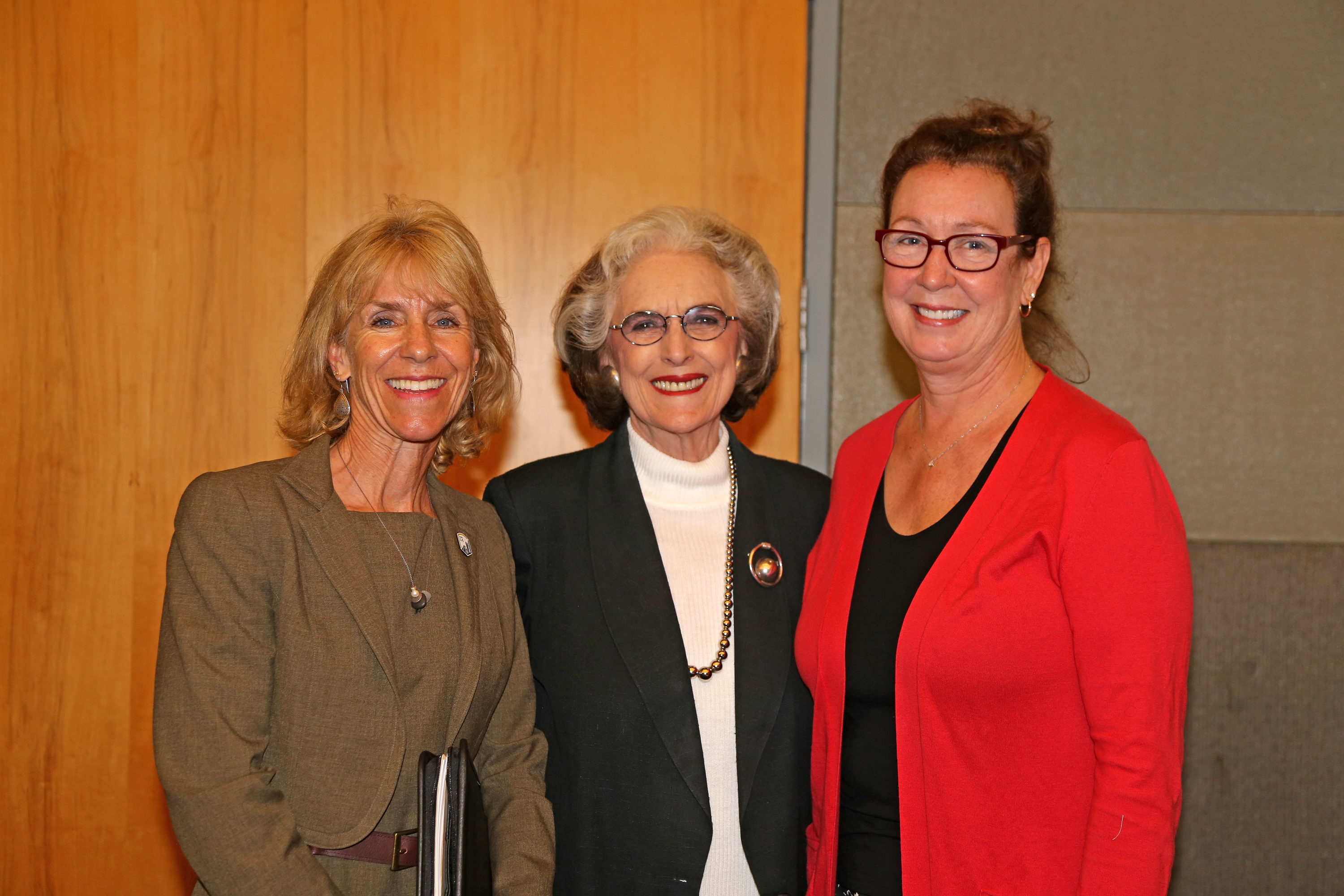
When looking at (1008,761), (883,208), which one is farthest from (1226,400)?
(1008,761)

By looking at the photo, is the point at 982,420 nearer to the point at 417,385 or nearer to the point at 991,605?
the point at 991,605

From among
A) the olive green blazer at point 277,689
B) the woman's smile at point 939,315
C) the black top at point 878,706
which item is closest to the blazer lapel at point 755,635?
the black top at point 878,706

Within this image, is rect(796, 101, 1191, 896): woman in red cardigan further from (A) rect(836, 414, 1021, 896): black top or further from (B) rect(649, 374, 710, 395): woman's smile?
(B) rect(649, 374, 710, 395): woman's smile

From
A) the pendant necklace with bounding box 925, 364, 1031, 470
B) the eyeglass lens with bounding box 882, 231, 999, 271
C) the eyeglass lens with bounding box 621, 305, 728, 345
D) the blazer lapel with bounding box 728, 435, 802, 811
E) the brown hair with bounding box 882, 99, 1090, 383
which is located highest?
the brown hair with bounding box 882, 99, 1090, 383

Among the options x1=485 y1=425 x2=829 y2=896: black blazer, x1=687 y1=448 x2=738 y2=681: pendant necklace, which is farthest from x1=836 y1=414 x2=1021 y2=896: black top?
x1=687 y1=448 x2=738 y2=681: pendant necklace

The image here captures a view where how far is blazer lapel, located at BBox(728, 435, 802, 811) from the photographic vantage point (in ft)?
6.29

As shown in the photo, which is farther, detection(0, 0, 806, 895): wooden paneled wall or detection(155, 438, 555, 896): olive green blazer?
detection(0, 0, 806, 895): wooden paneled wall

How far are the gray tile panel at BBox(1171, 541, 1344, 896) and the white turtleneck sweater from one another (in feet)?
5.97

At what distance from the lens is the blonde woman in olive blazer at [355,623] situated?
1.48m

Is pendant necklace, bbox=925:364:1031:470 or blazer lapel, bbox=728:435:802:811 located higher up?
pendant necklace, bbox=925:364:1031:470

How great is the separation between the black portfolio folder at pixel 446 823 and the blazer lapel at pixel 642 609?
504mm

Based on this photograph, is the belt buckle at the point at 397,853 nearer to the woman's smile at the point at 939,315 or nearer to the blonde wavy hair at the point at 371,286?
the blonde wavy hair at the point at 371,286

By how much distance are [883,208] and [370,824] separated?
1.49 m

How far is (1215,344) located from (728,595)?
2022 mm
